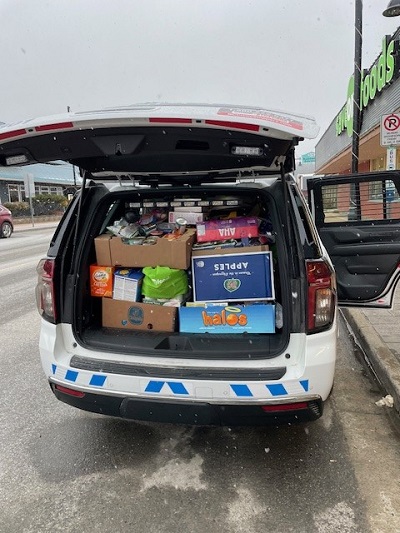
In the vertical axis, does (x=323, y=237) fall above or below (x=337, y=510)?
above

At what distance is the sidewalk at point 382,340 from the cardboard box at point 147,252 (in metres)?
1.89

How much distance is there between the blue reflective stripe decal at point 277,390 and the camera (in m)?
2.31

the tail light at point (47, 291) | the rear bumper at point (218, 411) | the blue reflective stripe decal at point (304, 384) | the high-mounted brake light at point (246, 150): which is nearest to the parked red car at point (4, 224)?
the tail light at point (47, 291)

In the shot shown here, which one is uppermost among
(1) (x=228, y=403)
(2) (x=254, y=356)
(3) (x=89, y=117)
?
(3) (x=89, y=117)

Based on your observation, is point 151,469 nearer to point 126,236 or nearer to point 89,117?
point 126,236

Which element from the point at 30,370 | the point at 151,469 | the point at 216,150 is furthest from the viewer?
the point at 30,370

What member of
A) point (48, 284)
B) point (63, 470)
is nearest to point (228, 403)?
point (63, 470)

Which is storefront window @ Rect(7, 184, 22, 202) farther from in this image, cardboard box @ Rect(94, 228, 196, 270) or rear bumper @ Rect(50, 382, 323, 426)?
rear bumper @ Rect(50, 382, 323, 426)

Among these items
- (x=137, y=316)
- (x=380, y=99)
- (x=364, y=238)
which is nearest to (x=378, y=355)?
(x=364, y=238)

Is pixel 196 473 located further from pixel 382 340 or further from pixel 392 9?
pixel 392 9

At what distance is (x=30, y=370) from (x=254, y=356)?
2.55 metres

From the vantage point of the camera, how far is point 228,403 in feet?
7.64

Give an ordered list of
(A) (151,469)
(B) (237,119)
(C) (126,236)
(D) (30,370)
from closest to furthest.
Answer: (B) (237,119), (A) (151,469), (C) (126,236), (D) (30,370)

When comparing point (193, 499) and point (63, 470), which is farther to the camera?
→ point (63, 470)
